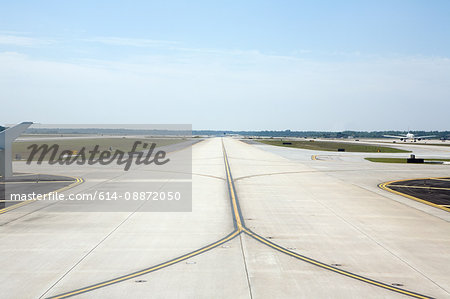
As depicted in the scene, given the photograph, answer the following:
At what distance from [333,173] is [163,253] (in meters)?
28.0

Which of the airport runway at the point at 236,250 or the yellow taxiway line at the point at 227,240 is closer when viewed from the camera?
the yellow taxiway line at the point at 227,240

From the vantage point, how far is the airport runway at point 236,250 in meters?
9.73

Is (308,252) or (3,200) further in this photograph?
(3,200)

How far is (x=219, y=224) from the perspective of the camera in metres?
16.5

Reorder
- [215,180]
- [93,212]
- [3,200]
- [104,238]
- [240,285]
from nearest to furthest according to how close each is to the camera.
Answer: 1. [240,285]
2. [104,238]
3. [93,212]
4. [3,200]
5. [215,180]

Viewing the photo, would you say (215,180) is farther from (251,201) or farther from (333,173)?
(333,173)

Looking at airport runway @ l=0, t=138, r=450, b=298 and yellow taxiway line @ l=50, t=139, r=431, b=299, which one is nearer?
yellow taxiway line @ l=50, t=139, r=431, b=299

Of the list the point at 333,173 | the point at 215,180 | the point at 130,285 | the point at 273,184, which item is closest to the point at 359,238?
the point at 130,285

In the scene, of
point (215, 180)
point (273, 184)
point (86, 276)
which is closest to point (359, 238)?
point (86, 276)

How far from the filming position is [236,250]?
12.8 m

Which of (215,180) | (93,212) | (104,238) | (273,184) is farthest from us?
(215,180)

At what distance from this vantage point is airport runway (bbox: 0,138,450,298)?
973cm

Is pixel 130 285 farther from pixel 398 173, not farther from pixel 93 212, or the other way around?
pixel 398 173

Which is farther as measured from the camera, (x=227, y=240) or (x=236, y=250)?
(x=227, y=240)
